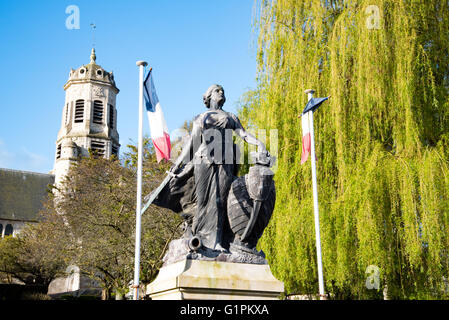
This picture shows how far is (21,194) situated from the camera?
59219mm

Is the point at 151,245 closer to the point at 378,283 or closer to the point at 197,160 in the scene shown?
the point at 378,283

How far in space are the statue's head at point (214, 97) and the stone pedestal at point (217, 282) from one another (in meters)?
2.49

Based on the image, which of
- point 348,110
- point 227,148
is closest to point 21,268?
point 348,110

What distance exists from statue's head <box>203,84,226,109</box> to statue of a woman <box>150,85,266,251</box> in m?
0.05

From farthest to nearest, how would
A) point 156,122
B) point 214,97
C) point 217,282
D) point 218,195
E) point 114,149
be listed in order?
point 114,149
point 156,122
point 214,97
point 218,195
point 217,282

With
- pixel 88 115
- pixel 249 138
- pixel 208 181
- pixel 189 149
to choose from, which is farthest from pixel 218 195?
pixel 88 115

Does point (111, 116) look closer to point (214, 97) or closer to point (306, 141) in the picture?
point (306, 141)

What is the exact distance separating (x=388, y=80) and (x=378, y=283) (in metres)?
4.71

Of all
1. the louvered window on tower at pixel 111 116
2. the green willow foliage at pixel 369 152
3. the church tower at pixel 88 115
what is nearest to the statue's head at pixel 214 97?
the green willow foliage at pixel 369 152

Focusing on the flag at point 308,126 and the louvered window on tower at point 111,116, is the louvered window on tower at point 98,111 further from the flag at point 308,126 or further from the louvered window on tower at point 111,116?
the flag at point 308,126

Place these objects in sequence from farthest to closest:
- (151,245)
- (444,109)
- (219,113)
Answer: (151,245) → (444,109) → (219,113)

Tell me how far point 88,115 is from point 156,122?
150 ft

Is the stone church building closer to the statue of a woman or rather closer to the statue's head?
the statue's head

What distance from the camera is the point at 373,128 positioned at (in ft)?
38.2
